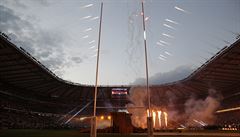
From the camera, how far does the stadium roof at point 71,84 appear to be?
4981cm

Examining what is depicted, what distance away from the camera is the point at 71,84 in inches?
3327

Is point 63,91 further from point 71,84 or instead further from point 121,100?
point 121,100

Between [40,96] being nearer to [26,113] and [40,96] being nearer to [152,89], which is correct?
[26,113]

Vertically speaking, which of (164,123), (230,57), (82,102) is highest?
(230,57)

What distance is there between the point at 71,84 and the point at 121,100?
918 inches

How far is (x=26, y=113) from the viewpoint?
76.1 meters

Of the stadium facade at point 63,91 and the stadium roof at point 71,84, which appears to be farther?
the stadium facade at point 63,91

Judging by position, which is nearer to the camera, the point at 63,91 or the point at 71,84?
the point at 71,84

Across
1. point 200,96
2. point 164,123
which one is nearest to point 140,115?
point 164,123

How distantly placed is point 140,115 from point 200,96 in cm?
3759

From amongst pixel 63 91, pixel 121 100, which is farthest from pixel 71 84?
pixel 121 100

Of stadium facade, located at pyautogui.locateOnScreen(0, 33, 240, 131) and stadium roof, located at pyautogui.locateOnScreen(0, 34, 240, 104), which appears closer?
stadium roof, located at pyautogui.locateOnScreen(0, 34, 240, 104)

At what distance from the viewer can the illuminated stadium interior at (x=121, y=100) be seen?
49938 mm

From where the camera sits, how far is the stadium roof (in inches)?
1961
